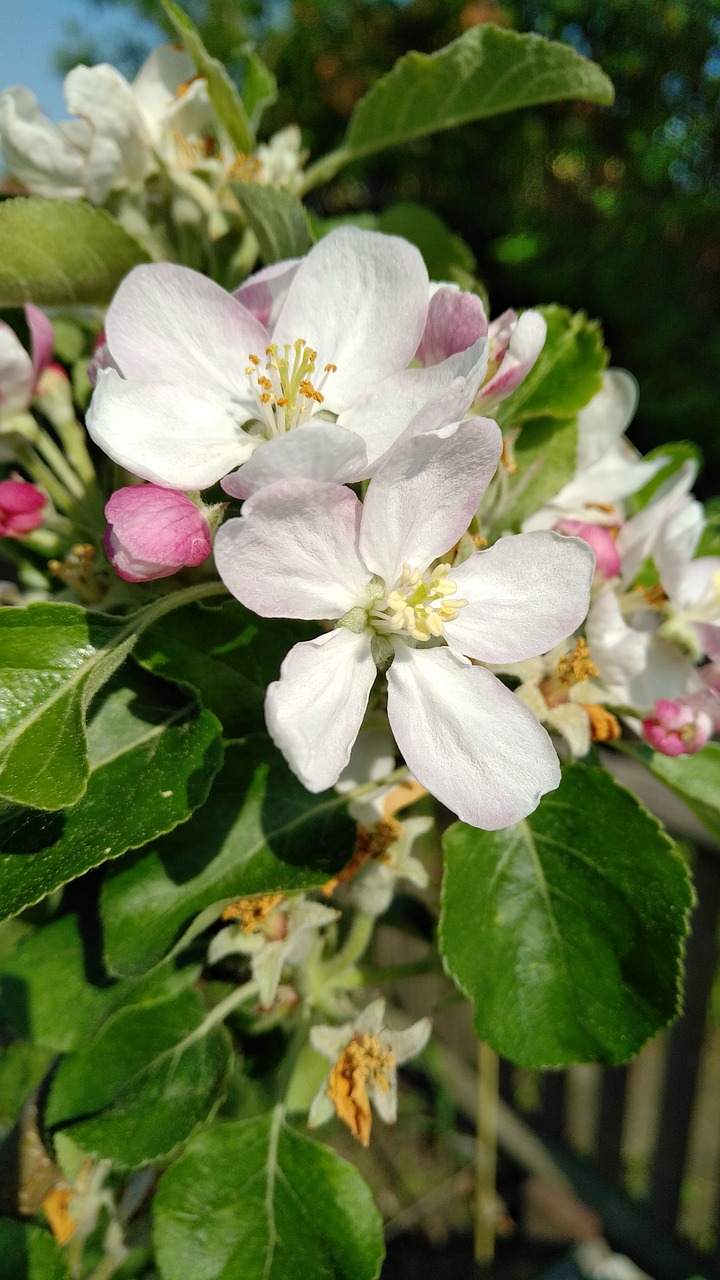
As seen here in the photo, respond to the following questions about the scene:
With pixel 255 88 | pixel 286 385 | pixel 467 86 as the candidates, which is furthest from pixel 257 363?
pixel 255 88

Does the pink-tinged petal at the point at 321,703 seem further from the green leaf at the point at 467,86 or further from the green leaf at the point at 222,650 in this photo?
the green leaf at the point at 467,86

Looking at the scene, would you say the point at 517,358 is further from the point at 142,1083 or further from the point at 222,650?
the point at 142,1083

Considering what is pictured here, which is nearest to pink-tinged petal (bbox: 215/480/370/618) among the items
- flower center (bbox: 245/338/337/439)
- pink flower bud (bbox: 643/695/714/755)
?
flower center (bbox: 245/338/337/439)

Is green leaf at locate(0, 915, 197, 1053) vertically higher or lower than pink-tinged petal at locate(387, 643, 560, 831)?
lower

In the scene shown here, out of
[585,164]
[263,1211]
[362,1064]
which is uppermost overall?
[362,1064]

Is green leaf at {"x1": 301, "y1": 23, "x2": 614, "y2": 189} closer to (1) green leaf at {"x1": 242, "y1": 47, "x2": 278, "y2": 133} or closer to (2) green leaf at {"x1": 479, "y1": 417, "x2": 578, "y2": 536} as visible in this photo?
(1) green leaf at {"x1": 242, "y1": 47, "x2": 278, "y2": 133}

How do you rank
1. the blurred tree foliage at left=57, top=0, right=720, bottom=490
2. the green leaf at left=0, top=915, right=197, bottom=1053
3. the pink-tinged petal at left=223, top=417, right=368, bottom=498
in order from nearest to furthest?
the pink-tinged petal at left=223, top=417, right=368, bottom=498, the green leaf at left=0, top=915, right=197, bottom=1053, the blurred tree foliage at left=57, top=0, right=720, bottom=490
